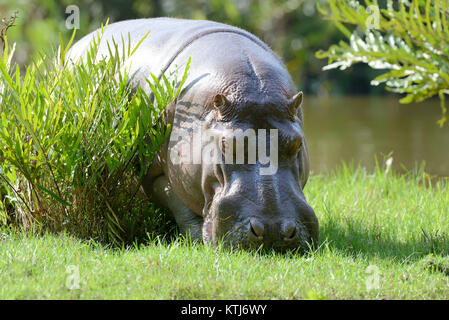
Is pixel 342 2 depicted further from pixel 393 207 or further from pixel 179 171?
pixel 179 171

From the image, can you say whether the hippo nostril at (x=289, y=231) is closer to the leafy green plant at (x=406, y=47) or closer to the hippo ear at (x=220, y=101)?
the hippo ear at (x=220, y=101)

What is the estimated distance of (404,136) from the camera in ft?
47.4

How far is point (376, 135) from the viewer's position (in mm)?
14523

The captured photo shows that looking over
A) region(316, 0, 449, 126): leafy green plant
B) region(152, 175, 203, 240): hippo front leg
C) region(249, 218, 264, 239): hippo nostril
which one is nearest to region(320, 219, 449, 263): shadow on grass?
region(249, 218, 264, 239): hippo nostril

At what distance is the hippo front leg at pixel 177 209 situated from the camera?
16.1ft

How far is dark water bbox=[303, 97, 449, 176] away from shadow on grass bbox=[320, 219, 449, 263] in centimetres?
358

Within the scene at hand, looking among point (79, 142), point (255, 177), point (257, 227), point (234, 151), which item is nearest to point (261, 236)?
point (257, 227)

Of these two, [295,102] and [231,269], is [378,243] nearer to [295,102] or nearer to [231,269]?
[295,102]

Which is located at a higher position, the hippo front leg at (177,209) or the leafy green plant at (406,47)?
the leafy green plant at (406,47)

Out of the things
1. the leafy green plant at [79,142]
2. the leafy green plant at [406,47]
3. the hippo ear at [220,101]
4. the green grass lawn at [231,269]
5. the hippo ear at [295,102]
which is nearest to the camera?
the green grass lawn at [231,269]

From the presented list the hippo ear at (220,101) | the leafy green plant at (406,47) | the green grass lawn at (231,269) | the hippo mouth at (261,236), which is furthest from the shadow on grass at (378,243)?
the leafy green plant at (406,47)

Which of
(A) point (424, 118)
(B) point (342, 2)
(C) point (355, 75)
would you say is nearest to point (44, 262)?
(B) point (342, 2)

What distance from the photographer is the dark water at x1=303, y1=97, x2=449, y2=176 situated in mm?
11156

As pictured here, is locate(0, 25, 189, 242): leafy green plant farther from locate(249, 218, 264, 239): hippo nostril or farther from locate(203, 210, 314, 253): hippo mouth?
locate(249, 218, 264, 239): hippo nostril
